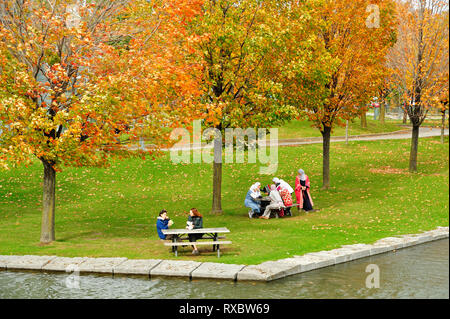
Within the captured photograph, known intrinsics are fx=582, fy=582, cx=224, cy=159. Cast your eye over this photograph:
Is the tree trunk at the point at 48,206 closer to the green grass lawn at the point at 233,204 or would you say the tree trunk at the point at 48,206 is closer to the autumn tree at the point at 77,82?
the autumn tree at the point at 77,82

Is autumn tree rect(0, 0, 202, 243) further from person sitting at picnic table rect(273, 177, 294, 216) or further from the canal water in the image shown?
person sitting at picnic table rect(273, 177, 294, 216)

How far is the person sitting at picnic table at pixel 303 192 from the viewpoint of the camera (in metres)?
22.9

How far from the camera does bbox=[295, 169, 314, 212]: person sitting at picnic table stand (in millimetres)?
22859

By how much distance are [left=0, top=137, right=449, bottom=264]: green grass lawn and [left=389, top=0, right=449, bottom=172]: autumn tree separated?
3.79 metres

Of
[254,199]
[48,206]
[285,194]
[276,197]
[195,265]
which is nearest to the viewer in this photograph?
[195,265]

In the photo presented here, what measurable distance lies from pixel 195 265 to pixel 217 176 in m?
8.62

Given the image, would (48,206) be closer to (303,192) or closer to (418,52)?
(303,192)

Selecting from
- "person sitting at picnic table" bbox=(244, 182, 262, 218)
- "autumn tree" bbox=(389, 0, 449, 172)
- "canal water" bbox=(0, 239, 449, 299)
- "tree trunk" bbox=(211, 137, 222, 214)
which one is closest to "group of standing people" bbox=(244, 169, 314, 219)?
"person sitting at picnic table" bbox=(244, 182, 262, 218)

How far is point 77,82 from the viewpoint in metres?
18.2

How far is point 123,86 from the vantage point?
661 inches

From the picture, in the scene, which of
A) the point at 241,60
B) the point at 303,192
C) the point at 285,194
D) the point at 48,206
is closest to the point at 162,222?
the point at 48,206

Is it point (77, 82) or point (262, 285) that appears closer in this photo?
point (262, 285)
